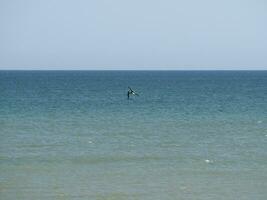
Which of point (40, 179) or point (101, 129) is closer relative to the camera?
point (40, 179)

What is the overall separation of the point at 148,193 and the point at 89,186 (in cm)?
205

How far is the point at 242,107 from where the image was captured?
6162 cm

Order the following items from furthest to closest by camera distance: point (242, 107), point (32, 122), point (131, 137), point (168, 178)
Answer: point (242, 107), point (32, 122), point (131, 137), point (168, 178)

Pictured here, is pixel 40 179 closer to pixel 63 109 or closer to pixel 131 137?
pixel 131 137

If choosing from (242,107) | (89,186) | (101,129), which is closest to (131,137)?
(101,129)

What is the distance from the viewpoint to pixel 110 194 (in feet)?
65.2

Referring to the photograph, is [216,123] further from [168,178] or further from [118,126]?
[168,178]

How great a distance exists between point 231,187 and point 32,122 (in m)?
24.1

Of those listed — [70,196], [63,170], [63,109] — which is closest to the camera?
[70,196]

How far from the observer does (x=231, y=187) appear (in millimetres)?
20750

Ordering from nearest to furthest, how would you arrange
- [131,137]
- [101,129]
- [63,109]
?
1. [131,137]
2. [101,129]
3. [63,109]

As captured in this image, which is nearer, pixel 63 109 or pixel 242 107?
pixel 63 109

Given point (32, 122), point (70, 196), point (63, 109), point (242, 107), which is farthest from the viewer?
point (242, 107)

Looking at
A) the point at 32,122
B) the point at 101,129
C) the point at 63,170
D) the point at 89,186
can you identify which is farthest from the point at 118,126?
the point at 89,186
